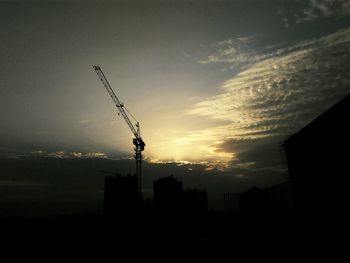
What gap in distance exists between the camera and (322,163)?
73.3 feet

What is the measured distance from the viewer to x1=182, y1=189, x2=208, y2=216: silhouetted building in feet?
336

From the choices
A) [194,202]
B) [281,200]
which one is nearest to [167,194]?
[194,202]

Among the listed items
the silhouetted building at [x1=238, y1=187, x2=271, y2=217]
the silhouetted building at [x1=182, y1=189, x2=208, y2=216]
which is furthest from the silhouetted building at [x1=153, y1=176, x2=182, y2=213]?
the silhouetted building at [x1=238, y1=187, x2=271, y2=217]

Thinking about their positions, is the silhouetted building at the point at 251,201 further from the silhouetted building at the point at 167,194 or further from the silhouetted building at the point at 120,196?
the silhouetted building at the point at 120,196

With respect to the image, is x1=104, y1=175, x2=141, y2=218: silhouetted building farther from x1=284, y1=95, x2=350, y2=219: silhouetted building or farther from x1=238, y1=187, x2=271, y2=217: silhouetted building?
x1=284, y1=95, x2=350, y2=219: silhouetted building


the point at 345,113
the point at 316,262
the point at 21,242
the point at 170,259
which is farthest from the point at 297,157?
the point at 21,242

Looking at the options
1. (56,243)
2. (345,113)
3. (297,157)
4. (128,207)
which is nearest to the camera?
(345,113)

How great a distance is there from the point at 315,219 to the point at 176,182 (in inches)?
3170

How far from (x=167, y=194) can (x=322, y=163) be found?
81.1 meters

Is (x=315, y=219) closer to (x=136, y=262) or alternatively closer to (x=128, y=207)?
(x=136, y=262)

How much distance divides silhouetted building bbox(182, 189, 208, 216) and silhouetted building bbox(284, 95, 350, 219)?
78.5m

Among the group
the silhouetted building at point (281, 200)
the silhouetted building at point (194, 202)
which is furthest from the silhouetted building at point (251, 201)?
the silhouetted building at point (194, 202)

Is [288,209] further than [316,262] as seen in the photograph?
Yes

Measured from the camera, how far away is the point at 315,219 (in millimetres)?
22953
